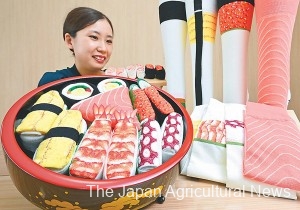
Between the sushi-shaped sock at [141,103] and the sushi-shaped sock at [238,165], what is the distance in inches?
5.0

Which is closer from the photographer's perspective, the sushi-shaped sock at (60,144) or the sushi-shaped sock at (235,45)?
the sushi-shaped sock at (60,144)

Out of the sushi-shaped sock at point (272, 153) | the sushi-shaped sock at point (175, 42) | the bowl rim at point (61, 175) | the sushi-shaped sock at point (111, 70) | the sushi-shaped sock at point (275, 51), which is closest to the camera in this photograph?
the bowl rim at point (61, 175)

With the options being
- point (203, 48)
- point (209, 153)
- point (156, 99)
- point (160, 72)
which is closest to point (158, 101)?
point (156, 99)

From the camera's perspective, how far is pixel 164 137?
0.36 meters

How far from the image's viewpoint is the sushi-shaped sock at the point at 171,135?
337 millimetres

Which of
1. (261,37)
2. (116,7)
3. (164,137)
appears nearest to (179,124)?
(164,137)

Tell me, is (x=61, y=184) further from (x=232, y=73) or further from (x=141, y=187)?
(x=232, y=73)

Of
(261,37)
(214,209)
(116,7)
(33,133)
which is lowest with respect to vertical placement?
(214,209)

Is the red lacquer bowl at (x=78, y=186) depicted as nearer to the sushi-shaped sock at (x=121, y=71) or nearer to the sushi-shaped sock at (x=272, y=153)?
the sushi-shaped sock at (x=272, y=153)

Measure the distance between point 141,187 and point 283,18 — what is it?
1.37 feet

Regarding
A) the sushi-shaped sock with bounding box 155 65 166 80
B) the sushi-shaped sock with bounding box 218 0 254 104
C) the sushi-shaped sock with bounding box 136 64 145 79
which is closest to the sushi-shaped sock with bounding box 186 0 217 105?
the sushi-shaped sock with bounding box 218 0 254 104

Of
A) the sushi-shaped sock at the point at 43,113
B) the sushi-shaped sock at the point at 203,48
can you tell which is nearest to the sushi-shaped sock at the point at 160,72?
the sushi-shaped sock at the point at 203,48

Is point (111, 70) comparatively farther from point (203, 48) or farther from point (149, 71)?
point (203, 48)

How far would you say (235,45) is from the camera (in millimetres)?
567
